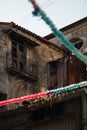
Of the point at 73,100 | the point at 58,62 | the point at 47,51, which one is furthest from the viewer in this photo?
the point at 47,51

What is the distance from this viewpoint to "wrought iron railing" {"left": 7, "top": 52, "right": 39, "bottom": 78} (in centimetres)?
2124

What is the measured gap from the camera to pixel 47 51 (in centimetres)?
2550

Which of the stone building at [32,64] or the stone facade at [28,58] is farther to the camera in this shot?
the stone building at [32,64]

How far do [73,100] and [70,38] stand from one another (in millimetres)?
20524

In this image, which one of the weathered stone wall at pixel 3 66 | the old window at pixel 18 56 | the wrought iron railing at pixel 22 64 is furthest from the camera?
the old window at pixel 18 56

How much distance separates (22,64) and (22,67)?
20cm

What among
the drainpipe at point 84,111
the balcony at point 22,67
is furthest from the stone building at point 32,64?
the drainpipe at point 84,111

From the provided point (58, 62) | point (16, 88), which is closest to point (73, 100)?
point (16, 88)

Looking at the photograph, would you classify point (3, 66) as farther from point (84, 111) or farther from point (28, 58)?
point (84, 111)

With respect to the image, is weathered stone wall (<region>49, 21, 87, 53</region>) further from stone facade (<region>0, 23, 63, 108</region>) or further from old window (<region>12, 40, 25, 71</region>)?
old window (<region>12, 40, 25, 71</region>)

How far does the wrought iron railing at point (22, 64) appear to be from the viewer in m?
21.2

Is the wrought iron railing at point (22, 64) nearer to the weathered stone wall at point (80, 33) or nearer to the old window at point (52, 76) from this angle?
the old window at point (52, 76)

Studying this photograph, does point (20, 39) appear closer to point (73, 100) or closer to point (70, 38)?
point (70, 38)

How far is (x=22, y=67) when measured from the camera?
22406 mm
